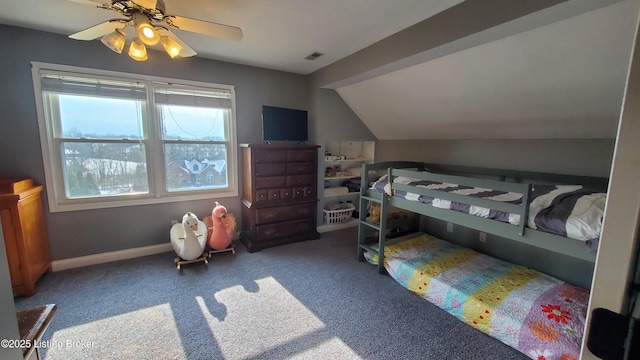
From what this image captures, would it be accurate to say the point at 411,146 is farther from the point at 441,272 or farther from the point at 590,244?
the point at 590,244

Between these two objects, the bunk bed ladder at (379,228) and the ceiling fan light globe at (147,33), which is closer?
the ceiling fan light globe at (147,33)

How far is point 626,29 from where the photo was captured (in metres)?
1.41

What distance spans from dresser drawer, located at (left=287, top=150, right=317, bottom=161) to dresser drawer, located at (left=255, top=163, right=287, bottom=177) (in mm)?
132

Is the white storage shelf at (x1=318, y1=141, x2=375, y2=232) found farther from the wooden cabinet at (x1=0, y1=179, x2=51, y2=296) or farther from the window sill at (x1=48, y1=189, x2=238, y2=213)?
the wooden cabinet at (x1=0, y1=179, x2=51, y2=296)

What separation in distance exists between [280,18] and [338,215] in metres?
2.68

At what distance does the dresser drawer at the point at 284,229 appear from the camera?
3.21m

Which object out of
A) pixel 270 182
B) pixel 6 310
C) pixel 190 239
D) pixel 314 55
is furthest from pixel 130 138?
pixel 6 310

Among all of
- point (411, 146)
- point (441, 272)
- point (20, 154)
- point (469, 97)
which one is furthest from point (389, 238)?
point (20, 154)

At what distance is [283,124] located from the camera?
3.42 metres

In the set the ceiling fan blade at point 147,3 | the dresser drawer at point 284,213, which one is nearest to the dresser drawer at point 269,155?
the dresser drawer at point 284,213

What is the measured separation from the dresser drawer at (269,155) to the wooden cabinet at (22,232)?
198 cm

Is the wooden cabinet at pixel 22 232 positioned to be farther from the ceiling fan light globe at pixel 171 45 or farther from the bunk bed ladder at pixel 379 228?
the bunk bed ladder at pixel 379 228

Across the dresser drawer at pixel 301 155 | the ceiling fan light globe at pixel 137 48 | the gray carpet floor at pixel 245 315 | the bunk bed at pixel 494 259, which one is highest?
the ceiling fan light globe at pixel 137 48

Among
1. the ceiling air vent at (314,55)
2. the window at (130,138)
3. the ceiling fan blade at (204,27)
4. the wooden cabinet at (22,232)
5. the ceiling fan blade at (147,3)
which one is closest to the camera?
the ceiling fan blade at (147,3)
